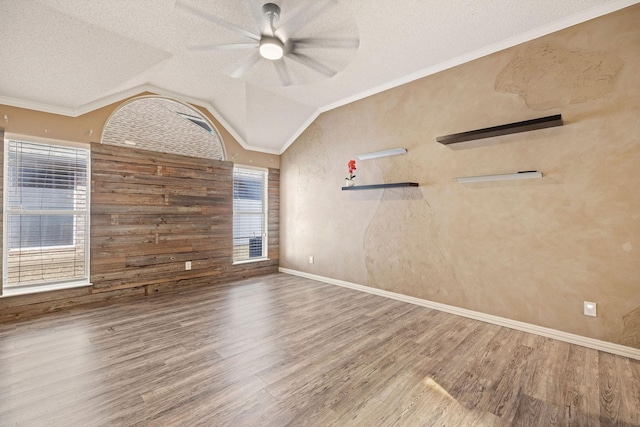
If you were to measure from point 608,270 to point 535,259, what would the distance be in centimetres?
55

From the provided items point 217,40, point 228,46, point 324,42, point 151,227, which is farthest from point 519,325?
point 151,227

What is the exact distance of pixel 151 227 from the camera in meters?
4.42

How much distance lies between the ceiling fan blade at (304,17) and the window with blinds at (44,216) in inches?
131

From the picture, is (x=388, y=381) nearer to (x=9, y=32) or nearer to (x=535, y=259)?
(x=535, y=259)

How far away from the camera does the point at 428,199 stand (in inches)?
152

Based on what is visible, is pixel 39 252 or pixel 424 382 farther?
pixel 39 252

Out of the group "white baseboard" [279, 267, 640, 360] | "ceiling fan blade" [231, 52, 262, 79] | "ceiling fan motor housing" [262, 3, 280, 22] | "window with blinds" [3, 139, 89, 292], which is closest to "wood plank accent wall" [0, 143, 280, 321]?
"window with blinds" [3, 139, 89, 292]

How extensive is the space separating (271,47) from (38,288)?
4.09m

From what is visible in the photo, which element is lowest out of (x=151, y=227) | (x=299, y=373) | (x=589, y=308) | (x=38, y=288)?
(x=299, y=373)

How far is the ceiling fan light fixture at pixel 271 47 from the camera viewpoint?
255 centimetres

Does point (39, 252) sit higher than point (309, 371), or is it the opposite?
A: point (39, 252)

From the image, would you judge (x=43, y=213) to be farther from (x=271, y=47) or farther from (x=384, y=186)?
(x=384, y=186)

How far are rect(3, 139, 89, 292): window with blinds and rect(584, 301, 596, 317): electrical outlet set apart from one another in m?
5.93

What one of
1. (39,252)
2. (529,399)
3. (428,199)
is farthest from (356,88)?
(39,252)
